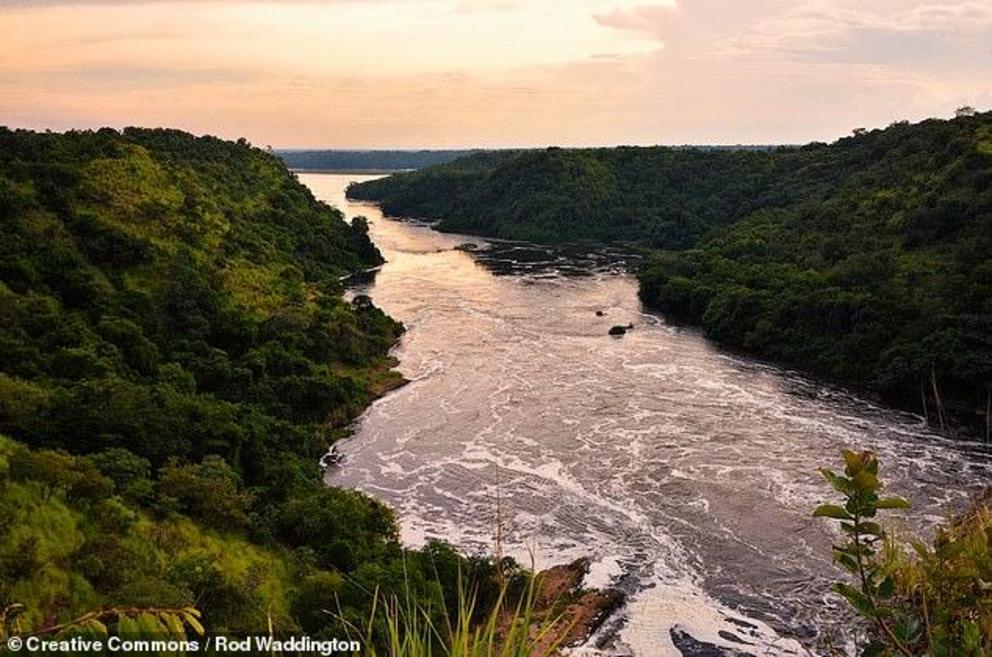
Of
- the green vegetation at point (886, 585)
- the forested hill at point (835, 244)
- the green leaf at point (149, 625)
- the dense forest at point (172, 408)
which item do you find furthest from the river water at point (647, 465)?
the green leaf at point (149, 625)

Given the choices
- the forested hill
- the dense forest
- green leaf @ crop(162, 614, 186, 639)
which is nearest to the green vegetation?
the dense forest

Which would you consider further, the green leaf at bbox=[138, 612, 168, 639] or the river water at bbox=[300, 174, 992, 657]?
the river water at bbox=[300, 174, 992, 657]

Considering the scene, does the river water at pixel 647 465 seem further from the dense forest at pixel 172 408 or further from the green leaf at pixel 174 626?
the green leaf at pixel 174 626

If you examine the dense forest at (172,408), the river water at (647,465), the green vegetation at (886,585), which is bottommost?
the river water at (647,465)

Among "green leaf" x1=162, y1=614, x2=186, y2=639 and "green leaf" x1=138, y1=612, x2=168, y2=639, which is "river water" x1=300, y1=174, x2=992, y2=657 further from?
"green leaf" x1=138, y1=612, x2=168, y2=639

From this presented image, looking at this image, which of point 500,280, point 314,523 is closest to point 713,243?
point 500,280

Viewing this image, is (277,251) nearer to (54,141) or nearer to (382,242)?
(54,141)

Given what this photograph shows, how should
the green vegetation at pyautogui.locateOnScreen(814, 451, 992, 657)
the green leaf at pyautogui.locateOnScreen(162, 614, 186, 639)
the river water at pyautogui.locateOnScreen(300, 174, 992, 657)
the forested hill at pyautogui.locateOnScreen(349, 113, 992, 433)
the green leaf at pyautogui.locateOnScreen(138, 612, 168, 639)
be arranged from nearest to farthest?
the green leaf at pyautogui.locateOnScreen(138, 612, 168, 639) < the green leaf at pyautogui.locateOnScreen(162, 614, 186, 639) < the green vegetation at pyautogui.locateOnScreen(814, 451, 992, 657) < the river water at pyautogui.locateOnScreen(300, 174, 992, 657) < the forested hill at pyautogui.locateOnScreen(349, 113, 992, 433)
